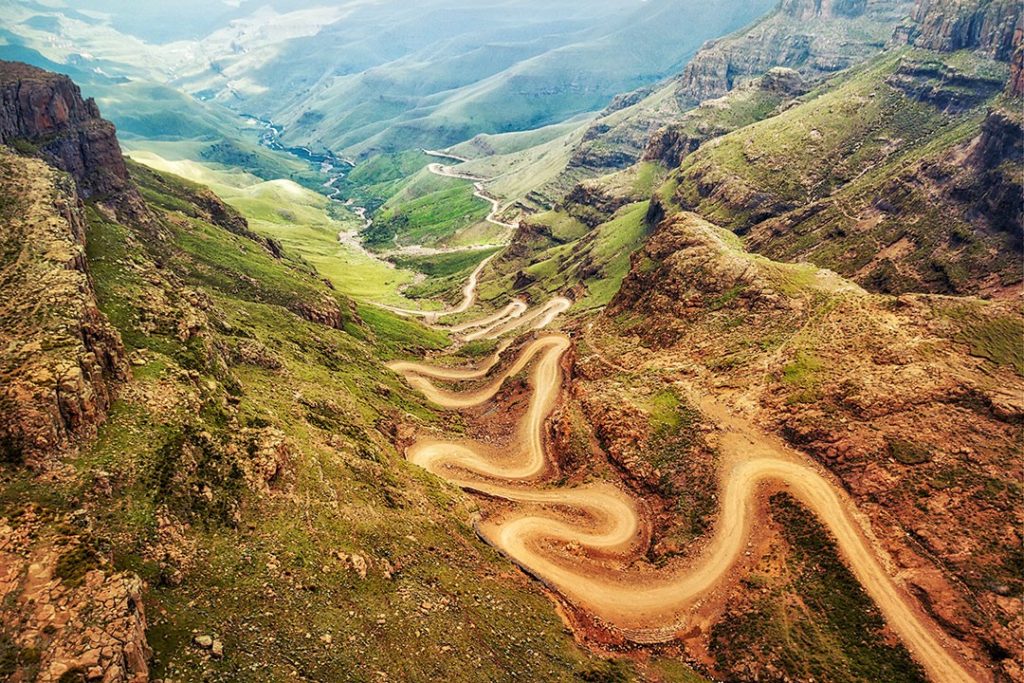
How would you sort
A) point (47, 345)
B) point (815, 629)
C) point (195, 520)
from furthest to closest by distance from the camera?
point (815, 629) < point (47, 345) < point (195, 520)

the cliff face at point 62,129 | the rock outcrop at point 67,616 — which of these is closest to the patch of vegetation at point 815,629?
the rock outcrop at point 67,616

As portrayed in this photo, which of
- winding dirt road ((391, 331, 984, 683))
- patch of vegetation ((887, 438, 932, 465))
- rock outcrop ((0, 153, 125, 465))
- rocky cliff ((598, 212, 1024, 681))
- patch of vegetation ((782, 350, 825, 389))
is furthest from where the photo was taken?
patch of vegetation ((782, 350, 825, 389))

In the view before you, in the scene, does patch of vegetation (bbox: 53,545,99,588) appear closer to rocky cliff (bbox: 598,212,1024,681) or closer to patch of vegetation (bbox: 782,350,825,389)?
rocky cliff (bbox: 598,212,1024,681)

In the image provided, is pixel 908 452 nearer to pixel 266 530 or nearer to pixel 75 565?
pixel 266 530

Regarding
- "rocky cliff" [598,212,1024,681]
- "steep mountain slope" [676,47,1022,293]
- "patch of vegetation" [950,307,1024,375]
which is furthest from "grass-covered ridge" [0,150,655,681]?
"steep mountain slope" [676,47,1022,293]

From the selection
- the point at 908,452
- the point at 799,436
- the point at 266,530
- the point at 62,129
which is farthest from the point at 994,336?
the point at 62,129

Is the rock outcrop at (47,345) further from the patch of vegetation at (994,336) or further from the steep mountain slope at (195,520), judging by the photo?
the patch of vegetation at (994,336)
